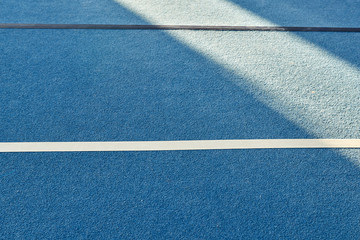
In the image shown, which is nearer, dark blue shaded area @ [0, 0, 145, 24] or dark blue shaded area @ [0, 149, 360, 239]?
dark blue shaded area @ [0, 149, 360, 239]

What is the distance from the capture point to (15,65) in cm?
206

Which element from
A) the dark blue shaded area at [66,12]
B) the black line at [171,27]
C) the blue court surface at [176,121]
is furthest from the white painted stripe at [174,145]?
the dark blue shaded area at [66,12]

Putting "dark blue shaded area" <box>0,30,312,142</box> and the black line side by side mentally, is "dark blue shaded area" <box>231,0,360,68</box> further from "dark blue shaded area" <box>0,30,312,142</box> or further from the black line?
"dark blue shaded area" <box>0,30,312,142</box>

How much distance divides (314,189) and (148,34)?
160 centimetres

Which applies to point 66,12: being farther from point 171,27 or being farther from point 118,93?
point 118,93

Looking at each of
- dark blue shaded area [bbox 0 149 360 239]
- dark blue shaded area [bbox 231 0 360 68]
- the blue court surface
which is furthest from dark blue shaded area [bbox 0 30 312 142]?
dark blue shaded area [bbox 231 0 360 68]

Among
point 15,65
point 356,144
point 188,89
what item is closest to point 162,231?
point 188,89

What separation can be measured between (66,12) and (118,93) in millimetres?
1143

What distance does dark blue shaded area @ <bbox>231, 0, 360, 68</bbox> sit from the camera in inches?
93.1

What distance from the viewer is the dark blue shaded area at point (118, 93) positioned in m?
1.72

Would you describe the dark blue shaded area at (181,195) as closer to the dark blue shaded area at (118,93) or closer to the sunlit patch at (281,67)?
the dark blue shaded area at (118,93)

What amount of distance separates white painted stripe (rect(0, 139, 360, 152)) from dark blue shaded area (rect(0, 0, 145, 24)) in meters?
1.26

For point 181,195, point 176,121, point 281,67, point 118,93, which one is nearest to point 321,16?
point 281,67

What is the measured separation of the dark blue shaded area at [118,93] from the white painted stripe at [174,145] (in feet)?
0.12
